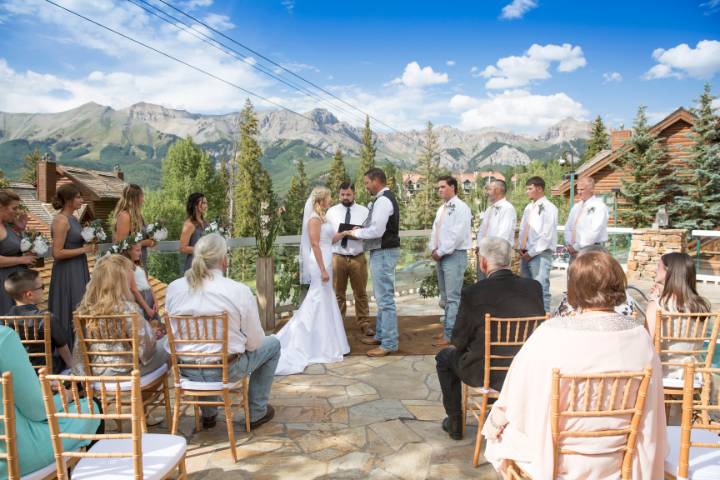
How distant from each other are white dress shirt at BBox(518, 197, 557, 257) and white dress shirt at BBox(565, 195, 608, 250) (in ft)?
1.15

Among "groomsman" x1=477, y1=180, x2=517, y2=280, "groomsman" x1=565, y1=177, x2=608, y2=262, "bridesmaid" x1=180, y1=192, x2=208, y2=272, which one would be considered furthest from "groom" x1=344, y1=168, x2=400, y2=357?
"groomsman" x1=565, y1=177, x2=608, y2=262

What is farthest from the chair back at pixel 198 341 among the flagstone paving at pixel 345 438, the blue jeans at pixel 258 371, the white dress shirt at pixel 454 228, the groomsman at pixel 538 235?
the groomsman at pixel 538 235

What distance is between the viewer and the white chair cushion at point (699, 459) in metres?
1.95

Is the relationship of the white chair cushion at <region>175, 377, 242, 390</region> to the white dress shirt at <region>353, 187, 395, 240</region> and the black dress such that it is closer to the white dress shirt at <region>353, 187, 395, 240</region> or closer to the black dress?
the black dress

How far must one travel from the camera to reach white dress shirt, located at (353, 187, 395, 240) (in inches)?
205

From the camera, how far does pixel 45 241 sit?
4.20 m

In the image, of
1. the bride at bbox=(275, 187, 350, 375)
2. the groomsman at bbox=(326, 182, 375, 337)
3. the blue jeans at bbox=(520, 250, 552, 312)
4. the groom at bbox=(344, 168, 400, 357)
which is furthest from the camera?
the blue jeans at bbox=(520, 250, 552, 312)

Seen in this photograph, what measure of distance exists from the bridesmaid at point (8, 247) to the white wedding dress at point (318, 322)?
2.45 m

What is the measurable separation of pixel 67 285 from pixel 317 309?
2.42 metres

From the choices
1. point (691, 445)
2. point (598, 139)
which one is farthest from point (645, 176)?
point (598, 139)

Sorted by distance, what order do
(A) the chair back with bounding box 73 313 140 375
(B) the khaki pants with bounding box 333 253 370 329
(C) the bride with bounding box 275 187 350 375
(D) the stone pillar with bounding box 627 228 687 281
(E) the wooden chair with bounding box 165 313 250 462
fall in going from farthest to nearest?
(D) the stone pillar with bounding box 627 228 687 281
(B) the khaki pants with bounding box 333 253 370 329
(C) the bride with bounding box 275 187 350 375
(E) the wooden chair with bounding box 165 313 250 462
(A) the chair back with bounding box 73 313 140 375

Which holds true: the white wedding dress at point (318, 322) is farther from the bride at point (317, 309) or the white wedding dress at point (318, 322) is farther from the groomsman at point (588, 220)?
the groomsman at point (588, 220)

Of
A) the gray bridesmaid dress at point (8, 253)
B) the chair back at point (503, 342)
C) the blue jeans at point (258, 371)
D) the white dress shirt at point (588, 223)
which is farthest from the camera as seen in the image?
the white dress shirt at point (588, 223)

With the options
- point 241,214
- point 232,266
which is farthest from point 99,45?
point 232,266
